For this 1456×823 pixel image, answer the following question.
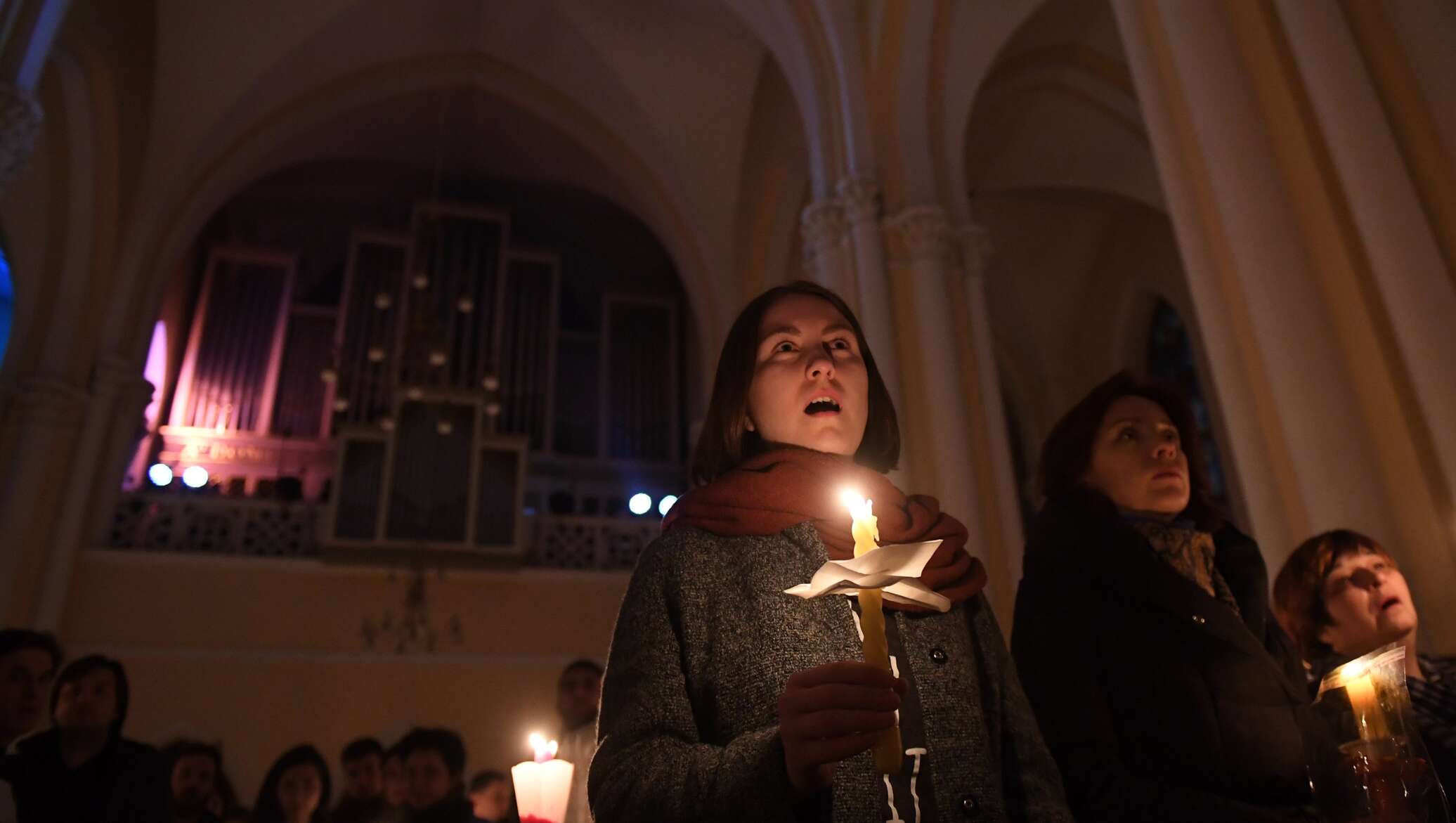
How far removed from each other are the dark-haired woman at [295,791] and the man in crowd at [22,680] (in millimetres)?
1122

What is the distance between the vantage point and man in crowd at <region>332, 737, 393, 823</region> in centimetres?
352

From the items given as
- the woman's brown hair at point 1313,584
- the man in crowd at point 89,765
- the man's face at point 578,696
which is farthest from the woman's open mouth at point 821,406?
the man's face at point 578,696

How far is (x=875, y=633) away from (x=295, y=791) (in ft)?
12.2

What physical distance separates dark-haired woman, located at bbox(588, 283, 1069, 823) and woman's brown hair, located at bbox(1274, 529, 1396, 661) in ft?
3.86

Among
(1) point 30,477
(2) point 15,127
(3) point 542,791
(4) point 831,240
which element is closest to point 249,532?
(1) point 30,477

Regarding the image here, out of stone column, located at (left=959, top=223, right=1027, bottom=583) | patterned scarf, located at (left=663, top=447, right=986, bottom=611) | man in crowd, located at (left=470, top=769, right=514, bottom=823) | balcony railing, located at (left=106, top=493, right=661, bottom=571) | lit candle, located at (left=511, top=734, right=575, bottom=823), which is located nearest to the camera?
patterned scarf, located at (left=663, top=447, right=986, bottom=611)

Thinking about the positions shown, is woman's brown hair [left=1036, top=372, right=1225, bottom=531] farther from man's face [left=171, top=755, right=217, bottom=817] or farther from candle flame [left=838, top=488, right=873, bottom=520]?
man's face [left=171, top=755, right=217, bottom=817]

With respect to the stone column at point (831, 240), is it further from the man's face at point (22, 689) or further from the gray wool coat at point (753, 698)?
the gray wool coat at point (753, 698)

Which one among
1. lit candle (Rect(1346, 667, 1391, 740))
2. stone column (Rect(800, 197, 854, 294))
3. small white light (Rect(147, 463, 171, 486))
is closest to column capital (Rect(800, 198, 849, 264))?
stone column (Rect(800, 197, 854, 294))

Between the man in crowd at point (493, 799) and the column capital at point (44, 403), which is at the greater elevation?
the column capital at point (44, 403)

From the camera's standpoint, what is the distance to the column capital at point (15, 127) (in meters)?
4.27

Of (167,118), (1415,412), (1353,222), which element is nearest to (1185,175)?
(1353,222)

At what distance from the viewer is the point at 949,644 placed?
1.18 m

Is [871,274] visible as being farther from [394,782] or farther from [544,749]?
[544,749]
